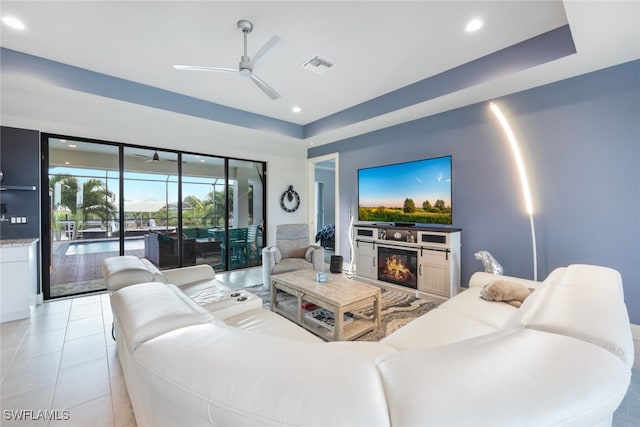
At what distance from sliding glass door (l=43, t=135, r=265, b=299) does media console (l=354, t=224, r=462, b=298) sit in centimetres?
252

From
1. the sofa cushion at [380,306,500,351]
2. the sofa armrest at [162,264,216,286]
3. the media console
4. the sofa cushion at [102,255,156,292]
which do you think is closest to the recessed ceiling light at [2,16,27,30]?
the sofa cushion at [102,255,156,292]

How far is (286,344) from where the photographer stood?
67cm

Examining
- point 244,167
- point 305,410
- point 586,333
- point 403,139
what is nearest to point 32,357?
point 305,410

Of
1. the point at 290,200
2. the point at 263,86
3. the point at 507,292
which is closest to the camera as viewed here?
the point at 507,292

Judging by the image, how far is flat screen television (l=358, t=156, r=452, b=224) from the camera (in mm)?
3756

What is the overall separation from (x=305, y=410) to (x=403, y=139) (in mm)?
4377

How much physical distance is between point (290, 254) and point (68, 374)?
281 centimetres

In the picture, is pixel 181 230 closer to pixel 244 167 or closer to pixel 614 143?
→ pixel 244 167

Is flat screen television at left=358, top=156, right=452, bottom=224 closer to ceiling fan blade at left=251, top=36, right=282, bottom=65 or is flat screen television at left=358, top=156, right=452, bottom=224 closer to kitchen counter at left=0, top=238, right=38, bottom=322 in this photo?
ceiling fan blade at left=251, top=36, right=282, bottom=65

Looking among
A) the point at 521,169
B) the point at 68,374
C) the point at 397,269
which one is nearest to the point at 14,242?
the point at 68,374

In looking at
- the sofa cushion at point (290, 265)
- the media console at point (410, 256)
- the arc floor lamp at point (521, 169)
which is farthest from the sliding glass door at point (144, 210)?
the arc floor lamp at point (521, 169)

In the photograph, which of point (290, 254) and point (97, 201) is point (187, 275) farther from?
point (97, 201)

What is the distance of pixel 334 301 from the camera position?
7.57 feet

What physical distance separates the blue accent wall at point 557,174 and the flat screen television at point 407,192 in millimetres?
166
